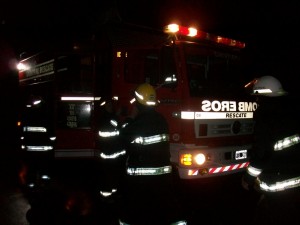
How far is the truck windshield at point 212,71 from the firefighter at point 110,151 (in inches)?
49.7

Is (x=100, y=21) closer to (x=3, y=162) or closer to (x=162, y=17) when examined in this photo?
(x=162, y=17)

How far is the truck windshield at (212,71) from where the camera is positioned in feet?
17.0

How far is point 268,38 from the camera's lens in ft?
33.9

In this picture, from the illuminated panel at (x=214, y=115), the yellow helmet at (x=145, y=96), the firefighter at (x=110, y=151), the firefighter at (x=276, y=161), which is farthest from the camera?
the firefighter at (x=110, y=151)

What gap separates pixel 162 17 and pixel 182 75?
39.2 inches

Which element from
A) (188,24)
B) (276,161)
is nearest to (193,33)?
(188,24)

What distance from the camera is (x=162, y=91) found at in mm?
5211

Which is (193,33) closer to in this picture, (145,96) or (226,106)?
(226,106)

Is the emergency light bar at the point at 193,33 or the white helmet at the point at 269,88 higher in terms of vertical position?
the emergency light bar at the point at 193,33

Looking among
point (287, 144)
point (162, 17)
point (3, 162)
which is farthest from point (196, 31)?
point (3, 162)

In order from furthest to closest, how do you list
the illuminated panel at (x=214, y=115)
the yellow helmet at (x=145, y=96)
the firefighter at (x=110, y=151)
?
the firefighter at (x=110, y=151)
the illuminated panel at (x=214, y=115)
the yellow helmet at (x=145, y=96)

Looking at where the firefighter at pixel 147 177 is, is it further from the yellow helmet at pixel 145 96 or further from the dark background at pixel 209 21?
the dark background at pixel 209 21

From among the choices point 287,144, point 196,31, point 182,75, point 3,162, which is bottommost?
point 3,162

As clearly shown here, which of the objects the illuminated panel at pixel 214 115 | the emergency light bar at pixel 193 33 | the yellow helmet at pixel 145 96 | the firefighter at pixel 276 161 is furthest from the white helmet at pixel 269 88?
the emergency light bar at pixel 193 33
